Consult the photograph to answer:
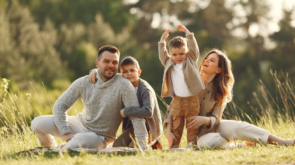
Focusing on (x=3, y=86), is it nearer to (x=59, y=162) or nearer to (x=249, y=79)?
(x=59, y=162)

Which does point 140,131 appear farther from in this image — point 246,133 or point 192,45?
point 246,133

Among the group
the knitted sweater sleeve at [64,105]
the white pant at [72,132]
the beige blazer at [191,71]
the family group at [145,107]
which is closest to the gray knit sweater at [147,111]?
the family group at [145,107]

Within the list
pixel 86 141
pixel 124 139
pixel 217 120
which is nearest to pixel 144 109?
pixel 124 139

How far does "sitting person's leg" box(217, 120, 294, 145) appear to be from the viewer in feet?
12.9

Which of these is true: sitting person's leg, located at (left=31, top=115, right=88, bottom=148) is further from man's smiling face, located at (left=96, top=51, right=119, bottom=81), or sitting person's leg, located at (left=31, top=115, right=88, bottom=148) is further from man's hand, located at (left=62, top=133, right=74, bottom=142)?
man's smiling face, located at (left=96, top=51, right=119, bottom=81)

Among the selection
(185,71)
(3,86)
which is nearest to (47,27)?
(3,86)

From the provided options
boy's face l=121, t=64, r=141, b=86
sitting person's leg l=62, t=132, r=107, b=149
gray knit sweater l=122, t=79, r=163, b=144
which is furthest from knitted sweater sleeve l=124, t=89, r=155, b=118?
sitting person's leg l=62, t=132, r=107, b=149

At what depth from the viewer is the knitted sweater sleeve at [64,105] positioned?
12.4 feet

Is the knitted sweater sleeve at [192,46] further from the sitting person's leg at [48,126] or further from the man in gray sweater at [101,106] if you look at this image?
the sitting person's leg at [48,126]

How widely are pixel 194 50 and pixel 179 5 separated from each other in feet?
82.3

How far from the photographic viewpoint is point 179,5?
28.1 meters

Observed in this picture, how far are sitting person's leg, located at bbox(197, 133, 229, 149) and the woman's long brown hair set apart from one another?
17.9 inches

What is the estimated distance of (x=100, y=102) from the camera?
3777 millimetres

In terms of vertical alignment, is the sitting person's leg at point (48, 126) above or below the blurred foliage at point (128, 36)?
below
